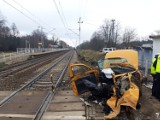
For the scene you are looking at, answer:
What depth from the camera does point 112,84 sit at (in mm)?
11375

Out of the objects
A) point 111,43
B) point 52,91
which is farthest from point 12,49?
point 52,91

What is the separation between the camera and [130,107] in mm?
9617

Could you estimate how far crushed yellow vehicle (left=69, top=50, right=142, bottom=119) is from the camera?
9516mm

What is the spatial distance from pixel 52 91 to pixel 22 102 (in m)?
2.65

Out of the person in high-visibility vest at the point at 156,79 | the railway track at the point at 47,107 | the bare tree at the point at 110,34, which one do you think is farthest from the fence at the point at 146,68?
the bare tree at the point at 110,34

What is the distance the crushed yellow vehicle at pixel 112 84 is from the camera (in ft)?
31.2

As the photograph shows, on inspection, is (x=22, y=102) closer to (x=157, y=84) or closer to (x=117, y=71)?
(x=117, y=71)

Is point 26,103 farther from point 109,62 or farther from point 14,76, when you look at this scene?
point 14,76

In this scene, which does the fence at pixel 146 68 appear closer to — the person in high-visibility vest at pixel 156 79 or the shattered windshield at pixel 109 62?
the shattered windshield at pixel 109 62

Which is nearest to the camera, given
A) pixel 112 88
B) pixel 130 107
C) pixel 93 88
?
pixel 130 107

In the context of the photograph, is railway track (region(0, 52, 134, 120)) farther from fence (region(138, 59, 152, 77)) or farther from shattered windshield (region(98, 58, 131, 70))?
fence (region(138, 59, 152, 77))

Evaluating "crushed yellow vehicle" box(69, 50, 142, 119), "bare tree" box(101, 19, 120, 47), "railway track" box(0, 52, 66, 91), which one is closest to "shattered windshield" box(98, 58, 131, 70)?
"crushed yellow vehicle" box(69, 50, 142, 119)

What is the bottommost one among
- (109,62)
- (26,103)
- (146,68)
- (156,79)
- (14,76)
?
(14,76)

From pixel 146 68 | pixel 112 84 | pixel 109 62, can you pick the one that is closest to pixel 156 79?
pixel 112 84
